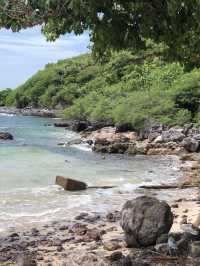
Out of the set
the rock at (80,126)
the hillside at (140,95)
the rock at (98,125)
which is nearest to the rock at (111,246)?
the hillside at (140,95)

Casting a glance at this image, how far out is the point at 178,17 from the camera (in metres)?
8.77

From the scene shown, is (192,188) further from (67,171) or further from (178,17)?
(178,17)

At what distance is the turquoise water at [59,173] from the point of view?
608 inches

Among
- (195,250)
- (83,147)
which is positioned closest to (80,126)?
(83,147)

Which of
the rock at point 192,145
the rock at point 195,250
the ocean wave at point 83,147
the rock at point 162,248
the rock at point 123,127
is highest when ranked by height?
the rock at point 123,127

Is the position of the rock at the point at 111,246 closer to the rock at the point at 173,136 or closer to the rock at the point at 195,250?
the rock at the point at 195,250

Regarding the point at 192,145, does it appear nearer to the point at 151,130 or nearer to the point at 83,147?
the point at 151,130

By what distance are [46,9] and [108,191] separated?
35.9ft

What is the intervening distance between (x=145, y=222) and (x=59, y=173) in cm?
1327

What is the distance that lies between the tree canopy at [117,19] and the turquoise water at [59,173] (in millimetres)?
6013

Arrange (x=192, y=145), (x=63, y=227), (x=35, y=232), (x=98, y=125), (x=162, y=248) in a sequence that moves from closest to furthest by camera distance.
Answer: (x=162, y=248)
(x=35, y=232)
(x=63, y=227)
(x=192, y=145)
(x=98, y=125)

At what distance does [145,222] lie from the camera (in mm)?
11086

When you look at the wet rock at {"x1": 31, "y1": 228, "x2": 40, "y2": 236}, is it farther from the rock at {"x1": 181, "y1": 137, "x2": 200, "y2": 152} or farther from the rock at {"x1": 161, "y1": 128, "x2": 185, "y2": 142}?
the rock at {"x1": 161, "y1": 128, "x2": 185, "y2": 142}

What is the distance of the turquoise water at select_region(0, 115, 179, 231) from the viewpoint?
50.6 feet
